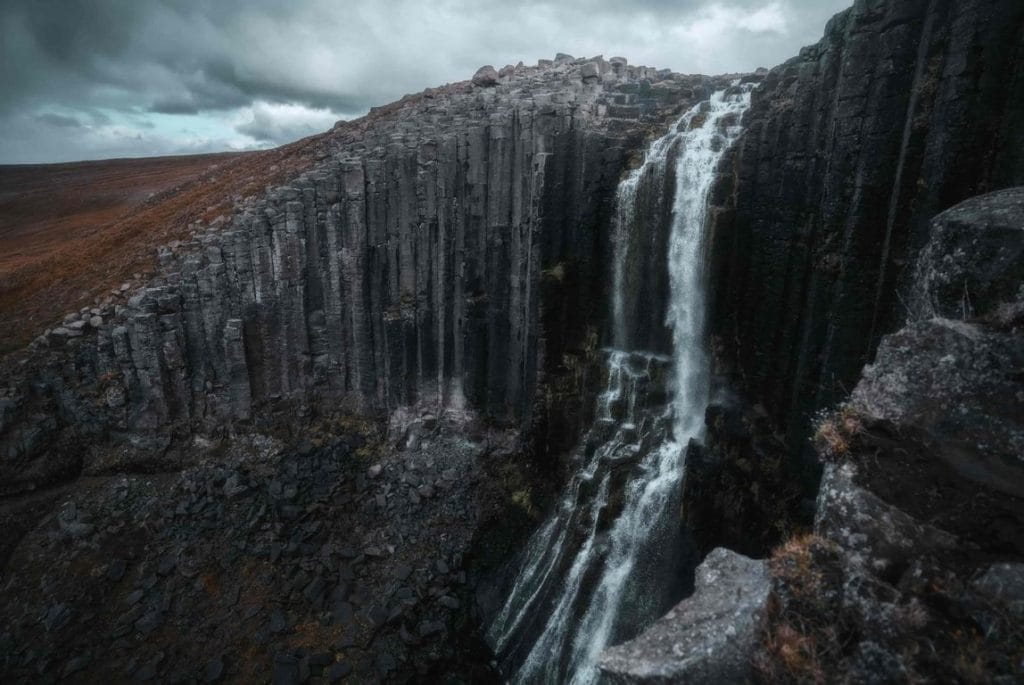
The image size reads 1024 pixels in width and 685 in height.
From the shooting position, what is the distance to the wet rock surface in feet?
52.0

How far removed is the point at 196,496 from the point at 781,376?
20887 mm

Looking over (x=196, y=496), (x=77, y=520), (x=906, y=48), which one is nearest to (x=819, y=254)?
(x=906, y=48)

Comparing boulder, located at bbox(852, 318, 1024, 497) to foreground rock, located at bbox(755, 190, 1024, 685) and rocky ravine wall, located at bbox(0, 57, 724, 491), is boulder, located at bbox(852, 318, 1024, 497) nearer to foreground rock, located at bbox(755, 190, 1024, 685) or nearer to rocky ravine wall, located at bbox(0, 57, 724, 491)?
foreground rock, located at bbox(755, 190, 1024, 685)

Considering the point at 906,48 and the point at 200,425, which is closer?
the point at 906,48

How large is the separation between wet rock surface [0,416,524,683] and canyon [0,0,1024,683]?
120 mm

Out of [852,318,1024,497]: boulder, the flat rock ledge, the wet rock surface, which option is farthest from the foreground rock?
the wet rock surface

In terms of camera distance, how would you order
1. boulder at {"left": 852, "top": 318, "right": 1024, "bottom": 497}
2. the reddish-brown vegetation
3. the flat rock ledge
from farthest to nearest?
the reddish-brown vegetation → boulder at {"left": 852, "top": 318, "right": 1024, "bottom": 497} → the flat rock ledge

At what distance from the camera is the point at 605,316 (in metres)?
20.0

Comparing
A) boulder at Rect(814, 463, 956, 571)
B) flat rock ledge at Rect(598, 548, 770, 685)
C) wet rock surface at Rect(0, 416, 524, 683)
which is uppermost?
boulder at Rect(814, 463, 956, 571)

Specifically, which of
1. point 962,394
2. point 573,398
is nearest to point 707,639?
point 962,394

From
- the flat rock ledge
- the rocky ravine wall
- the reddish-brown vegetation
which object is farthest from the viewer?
the reddish-brown vegetation

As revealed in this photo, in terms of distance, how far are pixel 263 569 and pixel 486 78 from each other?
80.2ft

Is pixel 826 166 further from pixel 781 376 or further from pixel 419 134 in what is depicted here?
pixel 419 134

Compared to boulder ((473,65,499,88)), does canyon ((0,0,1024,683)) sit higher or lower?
lower
